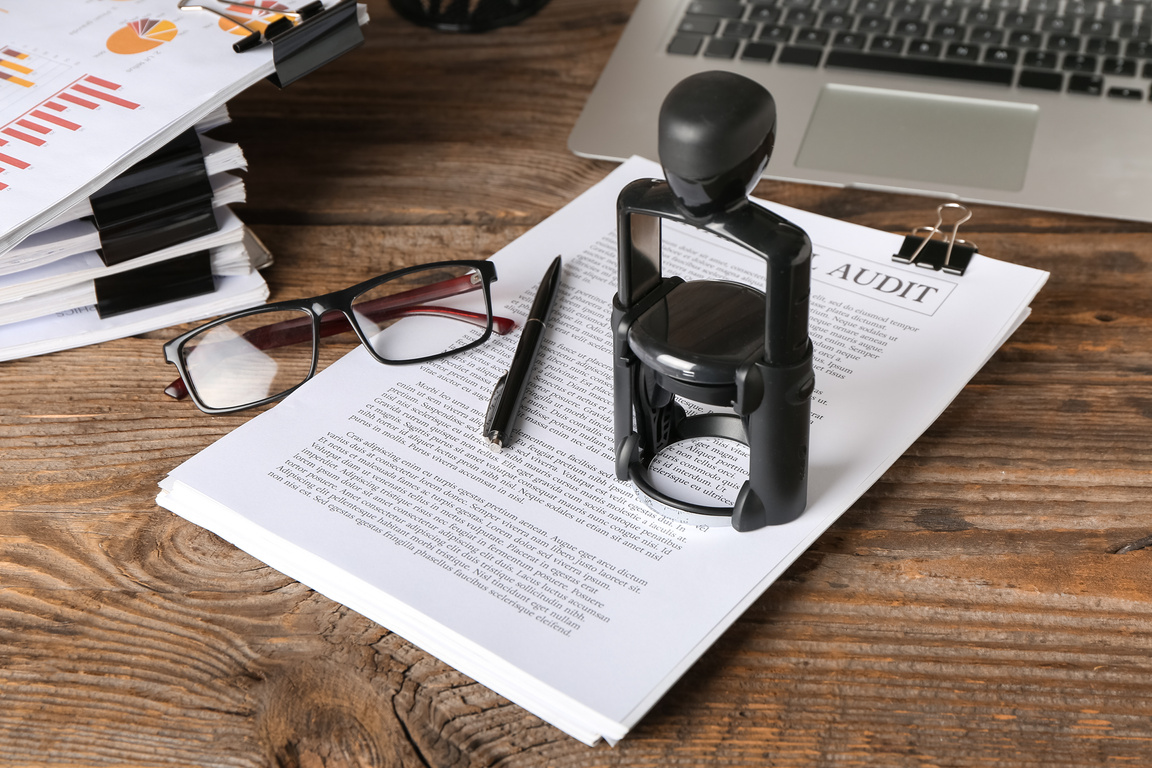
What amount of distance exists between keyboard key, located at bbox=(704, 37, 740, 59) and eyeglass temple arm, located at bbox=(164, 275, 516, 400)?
1.27ft

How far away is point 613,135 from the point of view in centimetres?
89

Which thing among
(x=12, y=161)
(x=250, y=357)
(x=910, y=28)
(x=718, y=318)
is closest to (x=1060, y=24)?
(x=910, y=28)

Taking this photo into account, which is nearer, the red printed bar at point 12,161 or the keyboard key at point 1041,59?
the red printed bar at point 12,161

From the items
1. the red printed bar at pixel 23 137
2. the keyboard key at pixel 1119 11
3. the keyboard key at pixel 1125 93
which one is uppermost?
the red printed bar at pixel 23 137

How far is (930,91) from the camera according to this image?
88 centimetres

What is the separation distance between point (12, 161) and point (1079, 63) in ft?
2.78

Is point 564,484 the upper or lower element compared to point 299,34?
lower

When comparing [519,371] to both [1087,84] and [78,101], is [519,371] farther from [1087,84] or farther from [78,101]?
[1087,84]

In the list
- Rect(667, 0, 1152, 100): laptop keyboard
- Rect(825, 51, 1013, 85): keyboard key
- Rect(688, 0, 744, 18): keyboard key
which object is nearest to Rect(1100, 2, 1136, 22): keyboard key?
Rect(667, 0, 1152, 100): laptop keyboard

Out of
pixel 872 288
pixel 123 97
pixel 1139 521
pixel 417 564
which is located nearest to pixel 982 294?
pixel 872 288

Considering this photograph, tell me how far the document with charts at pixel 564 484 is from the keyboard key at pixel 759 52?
27 cm

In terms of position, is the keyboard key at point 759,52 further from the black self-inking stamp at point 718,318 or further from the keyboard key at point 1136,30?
the black self-inking stamp at point 718,318

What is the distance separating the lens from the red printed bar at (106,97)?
0.68 metres

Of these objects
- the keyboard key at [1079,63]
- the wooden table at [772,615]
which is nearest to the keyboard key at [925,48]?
the keyboard key at [1079,63]
